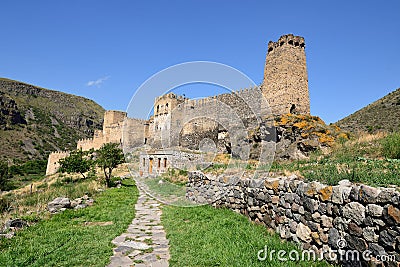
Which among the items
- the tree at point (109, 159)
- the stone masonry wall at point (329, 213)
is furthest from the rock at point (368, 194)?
the tree at point (109, 159)

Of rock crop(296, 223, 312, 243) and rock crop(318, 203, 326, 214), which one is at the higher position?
rock crop(318, 203, 326, 214)

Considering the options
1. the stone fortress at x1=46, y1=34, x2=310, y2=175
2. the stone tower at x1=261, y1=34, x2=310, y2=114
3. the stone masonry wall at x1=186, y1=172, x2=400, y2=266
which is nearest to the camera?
the stone masonry wall at x1=186, y1=172, x2=400, y2=266

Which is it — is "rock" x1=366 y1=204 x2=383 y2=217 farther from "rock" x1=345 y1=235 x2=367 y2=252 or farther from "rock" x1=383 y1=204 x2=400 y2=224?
"rock" x1=345 y1=235 x2=367 y2=252

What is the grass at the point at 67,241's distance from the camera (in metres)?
4.12

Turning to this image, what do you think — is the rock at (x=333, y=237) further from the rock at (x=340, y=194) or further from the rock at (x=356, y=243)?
the rock at (x=340, y=194)

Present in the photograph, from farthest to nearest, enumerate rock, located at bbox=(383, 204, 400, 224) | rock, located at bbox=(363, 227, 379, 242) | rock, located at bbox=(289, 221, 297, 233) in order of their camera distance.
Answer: rock, located at bbox=(289, 221, 297, 233) → rock, located at bbox=(363, 227, 379, 242) → rock, located at bbox=(383, 204, 400, 224)

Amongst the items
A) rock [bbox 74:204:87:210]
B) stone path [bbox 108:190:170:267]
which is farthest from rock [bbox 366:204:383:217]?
rock [bbox 74:204:87:210]

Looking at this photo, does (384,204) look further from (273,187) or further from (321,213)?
(273,187)

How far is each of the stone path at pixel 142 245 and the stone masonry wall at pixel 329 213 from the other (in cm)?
213

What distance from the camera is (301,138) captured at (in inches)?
485

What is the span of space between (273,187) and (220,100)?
73.3ft

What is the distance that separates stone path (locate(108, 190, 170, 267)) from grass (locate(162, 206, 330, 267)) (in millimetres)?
181

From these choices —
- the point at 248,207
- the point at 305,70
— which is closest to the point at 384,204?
the point at 248,207

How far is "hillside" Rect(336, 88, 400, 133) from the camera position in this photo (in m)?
24.7
